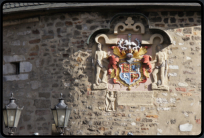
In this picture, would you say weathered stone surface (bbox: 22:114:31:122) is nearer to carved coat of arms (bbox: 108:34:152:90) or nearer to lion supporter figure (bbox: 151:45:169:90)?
carved coat of arms (bbox: 108:34:152:90)

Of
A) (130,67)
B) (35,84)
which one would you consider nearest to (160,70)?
(130,67)

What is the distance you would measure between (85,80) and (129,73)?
1.08m

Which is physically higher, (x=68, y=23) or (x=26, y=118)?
(x=68, y=23)

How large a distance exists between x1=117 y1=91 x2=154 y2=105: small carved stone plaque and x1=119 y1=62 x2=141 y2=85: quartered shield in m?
0.30

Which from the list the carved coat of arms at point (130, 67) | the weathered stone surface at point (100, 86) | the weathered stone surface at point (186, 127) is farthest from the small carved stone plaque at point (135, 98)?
the weathered stone surface at point (186, 127)

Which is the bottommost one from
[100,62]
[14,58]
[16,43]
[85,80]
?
[85,80]

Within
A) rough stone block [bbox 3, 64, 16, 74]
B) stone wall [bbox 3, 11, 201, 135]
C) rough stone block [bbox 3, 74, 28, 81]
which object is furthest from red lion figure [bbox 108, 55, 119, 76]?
rough stone block [bbox 3, 64, 16, 74]

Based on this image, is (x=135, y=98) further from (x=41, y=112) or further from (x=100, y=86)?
(x=41, y=112)

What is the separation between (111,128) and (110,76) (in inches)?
49.1

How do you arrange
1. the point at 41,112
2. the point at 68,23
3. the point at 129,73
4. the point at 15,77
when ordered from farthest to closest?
1. the point at 15,77
2. the point at 68,23
3. the point at 41,112
4. the point at 129,73

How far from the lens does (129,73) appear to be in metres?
9.81

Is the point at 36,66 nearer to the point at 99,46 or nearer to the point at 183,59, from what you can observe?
the point at 99,46

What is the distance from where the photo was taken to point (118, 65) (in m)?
9.84

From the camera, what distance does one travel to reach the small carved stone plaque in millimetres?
9688
